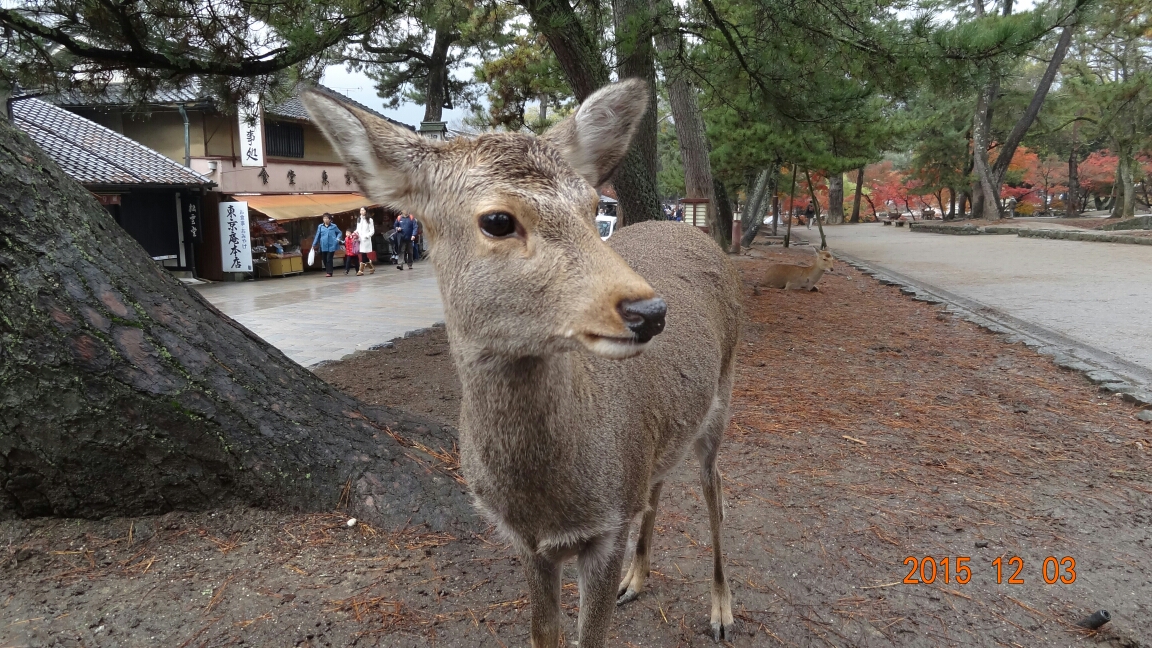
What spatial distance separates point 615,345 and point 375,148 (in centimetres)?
108

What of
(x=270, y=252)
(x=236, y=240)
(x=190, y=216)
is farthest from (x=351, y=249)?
(x=190, y=216)

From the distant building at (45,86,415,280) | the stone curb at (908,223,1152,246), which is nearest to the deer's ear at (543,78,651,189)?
the distant building at (45,86,415,280)

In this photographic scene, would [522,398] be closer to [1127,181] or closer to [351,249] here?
[351,249]

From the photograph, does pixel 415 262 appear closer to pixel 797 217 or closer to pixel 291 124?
pixel 291 124

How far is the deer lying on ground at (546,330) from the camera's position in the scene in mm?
1855

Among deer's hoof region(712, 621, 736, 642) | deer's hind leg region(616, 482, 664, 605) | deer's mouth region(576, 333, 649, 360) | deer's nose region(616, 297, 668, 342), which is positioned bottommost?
deer's hoof region(712, 621, 736, 642)

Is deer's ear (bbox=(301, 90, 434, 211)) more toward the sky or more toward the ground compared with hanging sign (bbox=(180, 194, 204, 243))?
more toward the ground

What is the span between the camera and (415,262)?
2645cm

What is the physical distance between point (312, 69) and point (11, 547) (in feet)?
16.3

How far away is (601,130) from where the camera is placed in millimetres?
2467

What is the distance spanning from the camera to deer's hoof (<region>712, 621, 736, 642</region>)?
310 centimetres

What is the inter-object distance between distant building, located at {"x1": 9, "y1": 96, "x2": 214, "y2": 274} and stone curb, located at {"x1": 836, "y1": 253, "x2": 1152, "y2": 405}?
17678 mm

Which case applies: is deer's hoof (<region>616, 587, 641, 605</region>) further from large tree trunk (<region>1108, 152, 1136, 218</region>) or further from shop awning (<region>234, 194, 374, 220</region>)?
large tree trunk (<region>1108, 152, 1136, 218</region>)
